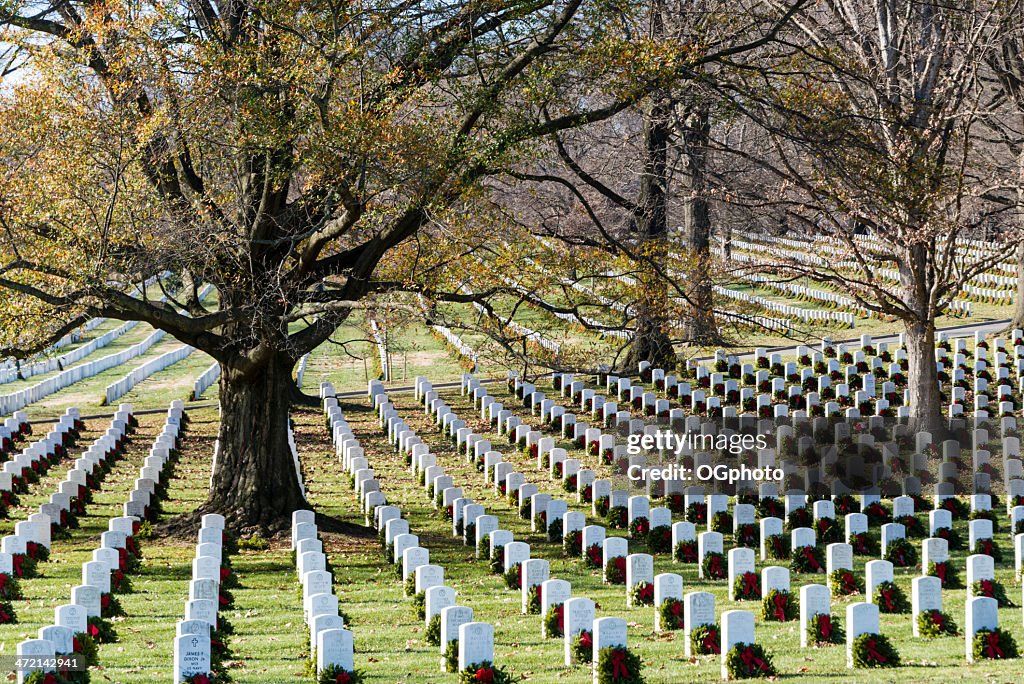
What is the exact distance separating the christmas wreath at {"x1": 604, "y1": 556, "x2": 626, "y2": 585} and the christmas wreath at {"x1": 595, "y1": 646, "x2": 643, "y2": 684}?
12.7 feet

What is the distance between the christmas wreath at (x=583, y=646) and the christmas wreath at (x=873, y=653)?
2109 mm

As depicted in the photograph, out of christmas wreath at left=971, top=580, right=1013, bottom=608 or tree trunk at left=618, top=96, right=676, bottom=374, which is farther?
tree trunk at left=618, top=96, right=676, bottom=374

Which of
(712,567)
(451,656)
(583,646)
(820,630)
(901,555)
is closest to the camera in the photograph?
(451,656)

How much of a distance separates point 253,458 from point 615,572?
4887 mm

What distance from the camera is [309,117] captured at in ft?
45.8

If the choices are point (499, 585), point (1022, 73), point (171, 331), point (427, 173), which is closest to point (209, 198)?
point (171, 331)

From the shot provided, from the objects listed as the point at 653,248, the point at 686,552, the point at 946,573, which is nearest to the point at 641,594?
the point at 686,552

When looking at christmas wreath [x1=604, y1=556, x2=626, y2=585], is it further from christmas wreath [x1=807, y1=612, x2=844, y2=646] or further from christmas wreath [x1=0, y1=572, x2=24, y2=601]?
christmas wreath [x1=0, y1=572, x2=24, y2=601]

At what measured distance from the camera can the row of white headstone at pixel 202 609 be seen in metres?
9.16

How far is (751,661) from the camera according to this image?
390 inches

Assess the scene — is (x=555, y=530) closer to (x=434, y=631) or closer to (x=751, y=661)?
(x=434, y=631)

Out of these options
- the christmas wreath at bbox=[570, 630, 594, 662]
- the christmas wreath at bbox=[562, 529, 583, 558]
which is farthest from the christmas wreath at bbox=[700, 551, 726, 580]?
the christmas wreath at bbox=[570, 630, 594, 662]

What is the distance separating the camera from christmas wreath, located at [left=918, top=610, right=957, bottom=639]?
11297mm

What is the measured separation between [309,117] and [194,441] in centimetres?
1013
